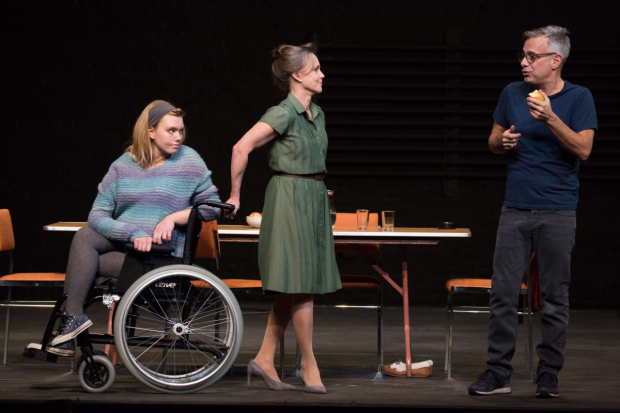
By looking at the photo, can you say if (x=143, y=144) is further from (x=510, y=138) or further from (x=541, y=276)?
(x=541, y=276)

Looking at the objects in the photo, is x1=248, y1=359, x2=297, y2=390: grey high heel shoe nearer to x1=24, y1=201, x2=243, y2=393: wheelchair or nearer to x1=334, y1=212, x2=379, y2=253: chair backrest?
x1=24, y1=201, x2=243, y2=393: wheelchair

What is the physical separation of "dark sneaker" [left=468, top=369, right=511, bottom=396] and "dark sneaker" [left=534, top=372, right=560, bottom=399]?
124mm

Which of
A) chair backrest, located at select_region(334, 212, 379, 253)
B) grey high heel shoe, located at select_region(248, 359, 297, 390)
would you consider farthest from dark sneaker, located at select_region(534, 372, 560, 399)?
chair backrest, located at select_region(334, 212, 379, 253)

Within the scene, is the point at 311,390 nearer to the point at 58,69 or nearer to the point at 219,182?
the point at 219,182

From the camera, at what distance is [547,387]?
3006 millimetres

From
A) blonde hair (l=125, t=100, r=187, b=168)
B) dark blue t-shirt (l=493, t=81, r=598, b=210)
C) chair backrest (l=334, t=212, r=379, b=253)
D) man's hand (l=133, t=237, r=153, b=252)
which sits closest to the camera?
man's hand (l=133, t=237, r=153, b=252)

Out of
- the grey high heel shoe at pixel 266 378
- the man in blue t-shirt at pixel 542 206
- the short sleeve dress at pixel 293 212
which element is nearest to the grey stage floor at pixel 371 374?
the grey high heel shoe at pixel 266 378

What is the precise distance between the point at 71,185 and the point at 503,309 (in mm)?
4099

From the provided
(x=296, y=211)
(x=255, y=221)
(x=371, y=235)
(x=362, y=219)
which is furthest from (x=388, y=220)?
(x=296, y=211)

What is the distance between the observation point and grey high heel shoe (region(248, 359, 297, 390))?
10.1 ft

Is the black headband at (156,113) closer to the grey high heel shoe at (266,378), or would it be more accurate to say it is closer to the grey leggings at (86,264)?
the grey leggings at (86,264)

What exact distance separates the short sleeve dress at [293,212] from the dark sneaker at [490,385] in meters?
0.70

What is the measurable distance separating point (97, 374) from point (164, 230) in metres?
0.61

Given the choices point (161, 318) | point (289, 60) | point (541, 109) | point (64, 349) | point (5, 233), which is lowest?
point (64, 349)
